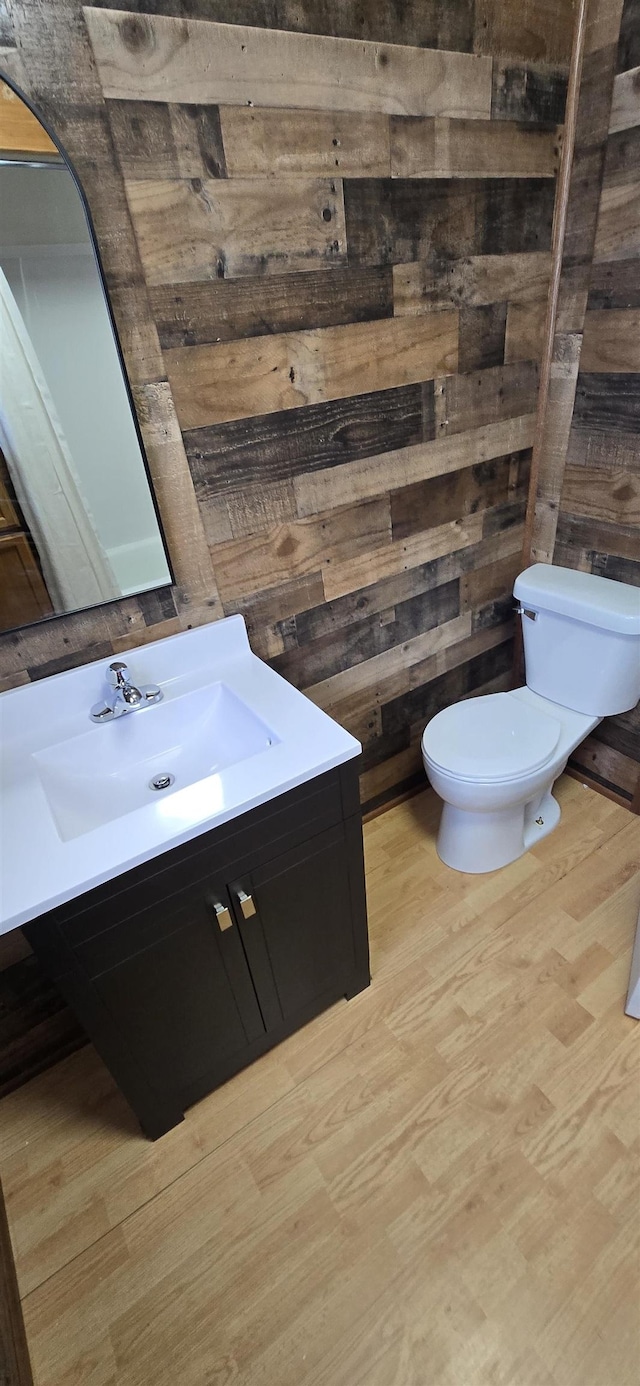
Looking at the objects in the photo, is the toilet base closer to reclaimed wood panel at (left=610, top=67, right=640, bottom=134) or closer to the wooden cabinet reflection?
the wooden cabinet reflection

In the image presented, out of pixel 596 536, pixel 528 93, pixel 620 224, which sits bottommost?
pixel 596 536

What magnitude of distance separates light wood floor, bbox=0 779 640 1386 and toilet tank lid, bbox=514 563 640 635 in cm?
84

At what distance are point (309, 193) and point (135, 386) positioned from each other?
523mm

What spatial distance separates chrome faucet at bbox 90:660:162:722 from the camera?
4.02 feet

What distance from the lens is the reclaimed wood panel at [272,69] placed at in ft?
3.08

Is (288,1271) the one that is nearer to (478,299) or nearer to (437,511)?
(437,511)

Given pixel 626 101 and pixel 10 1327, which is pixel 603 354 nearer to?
pixel 626 101

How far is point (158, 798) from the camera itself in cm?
116

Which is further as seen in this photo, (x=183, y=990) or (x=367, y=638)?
(x=367, y=638)

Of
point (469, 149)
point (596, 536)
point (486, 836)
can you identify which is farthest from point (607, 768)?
point (469, 149)

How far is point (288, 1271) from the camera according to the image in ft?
3.74

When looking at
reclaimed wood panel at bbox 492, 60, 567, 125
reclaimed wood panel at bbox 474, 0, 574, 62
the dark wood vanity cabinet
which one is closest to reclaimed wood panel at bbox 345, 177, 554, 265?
reclaimed wood panel at bbox 492, 60, 567, 125

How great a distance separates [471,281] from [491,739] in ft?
3.84

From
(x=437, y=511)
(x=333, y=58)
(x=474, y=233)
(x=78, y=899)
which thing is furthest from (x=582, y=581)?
(x=78, y=899)
